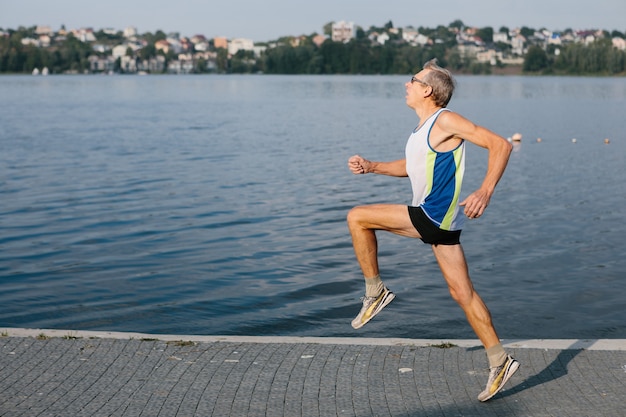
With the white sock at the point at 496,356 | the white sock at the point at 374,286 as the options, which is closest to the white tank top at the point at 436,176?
the white sock at the point at 374,286

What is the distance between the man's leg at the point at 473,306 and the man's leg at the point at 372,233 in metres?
0.26

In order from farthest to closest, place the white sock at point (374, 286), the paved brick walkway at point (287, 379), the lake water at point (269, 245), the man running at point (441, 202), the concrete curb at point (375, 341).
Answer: the lake water at point (269, 245) < the concrete curb at point (375, 341) < the white sock at point (374, 286) < the man running at point (441, 202) < the paved brick walkway at point (287, 379)

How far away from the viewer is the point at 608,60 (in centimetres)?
16575

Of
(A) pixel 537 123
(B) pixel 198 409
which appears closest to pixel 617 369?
(B) pixel 198 409

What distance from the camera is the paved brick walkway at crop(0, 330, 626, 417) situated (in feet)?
17.7

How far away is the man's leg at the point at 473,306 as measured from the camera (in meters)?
5.70

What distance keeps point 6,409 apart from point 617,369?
364 cm

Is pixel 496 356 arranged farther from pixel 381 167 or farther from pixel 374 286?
pixel 381 167

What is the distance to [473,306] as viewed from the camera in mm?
5824

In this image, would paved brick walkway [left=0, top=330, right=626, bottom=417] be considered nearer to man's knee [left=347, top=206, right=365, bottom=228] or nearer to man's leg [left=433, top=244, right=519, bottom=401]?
man's leg [left=433, top=244, right=519, bottom=401]

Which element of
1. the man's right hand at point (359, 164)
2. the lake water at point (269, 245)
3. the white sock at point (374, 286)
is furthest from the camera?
the lake water at point (269, 245)

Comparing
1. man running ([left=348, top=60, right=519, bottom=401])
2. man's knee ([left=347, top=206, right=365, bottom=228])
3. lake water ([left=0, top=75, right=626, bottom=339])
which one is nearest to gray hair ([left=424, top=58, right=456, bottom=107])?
man running ([left=348, top=60, right=519, bottom=401])

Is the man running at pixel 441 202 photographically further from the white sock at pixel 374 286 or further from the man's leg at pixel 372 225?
the white sock at pixel 374 286

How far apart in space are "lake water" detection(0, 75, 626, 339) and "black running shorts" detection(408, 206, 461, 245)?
11.6 feet
